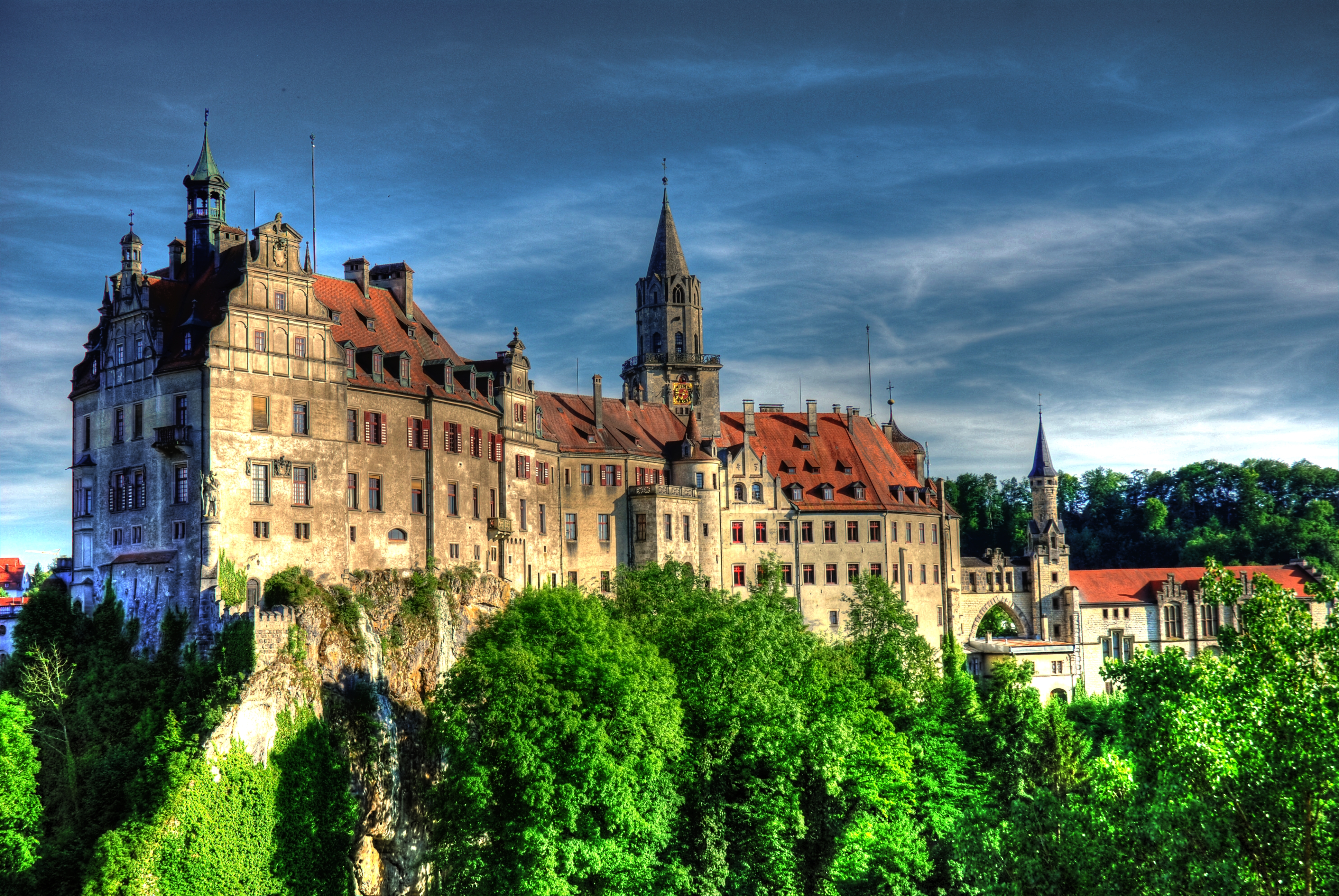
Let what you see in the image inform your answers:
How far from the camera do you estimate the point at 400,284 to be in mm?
66562

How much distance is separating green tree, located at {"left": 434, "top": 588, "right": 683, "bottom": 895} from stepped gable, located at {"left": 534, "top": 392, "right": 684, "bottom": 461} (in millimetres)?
24337

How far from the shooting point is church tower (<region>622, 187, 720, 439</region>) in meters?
91.6

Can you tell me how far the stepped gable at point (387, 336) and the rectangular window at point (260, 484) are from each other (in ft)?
19.4

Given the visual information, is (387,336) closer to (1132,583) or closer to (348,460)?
(348,460)

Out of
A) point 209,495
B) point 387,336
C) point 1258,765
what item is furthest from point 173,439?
point 1258,765

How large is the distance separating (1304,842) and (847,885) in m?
23.8

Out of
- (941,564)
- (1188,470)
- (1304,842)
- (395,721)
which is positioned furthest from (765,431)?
(1188,470)

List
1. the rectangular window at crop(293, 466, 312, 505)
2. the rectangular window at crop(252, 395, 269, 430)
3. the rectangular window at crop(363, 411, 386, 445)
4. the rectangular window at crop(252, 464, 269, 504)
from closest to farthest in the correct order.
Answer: the rectangular window at crop(252, 464, 269, 504), the rectangular window at crop(252, 395, 269, 430), the rectangular window at crop(293, 466, 312, 505), the rectangular window at crop(363, 411, 386, 445)

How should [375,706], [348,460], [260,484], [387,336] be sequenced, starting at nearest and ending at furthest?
[375,706] → [260,484] → [348,460] → [387,336]

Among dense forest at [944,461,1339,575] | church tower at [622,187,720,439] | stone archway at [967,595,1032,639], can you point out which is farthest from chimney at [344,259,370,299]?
dense forest at [944,461,1339,575]

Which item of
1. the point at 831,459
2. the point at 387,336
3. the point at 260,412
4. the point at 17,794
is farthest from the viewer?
the point at 831,459

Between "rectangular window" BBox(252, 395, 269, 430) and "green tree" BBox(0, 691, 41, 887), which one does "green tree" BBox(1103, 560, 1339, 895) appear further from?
"rectangular window" BBox(252, 395, 269, 430)

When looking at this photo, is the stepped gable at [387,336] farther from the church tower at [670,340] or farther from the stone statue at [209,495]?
the church tower at [670,340]

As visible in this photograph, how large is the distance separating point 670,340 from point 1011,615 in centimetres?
3361
